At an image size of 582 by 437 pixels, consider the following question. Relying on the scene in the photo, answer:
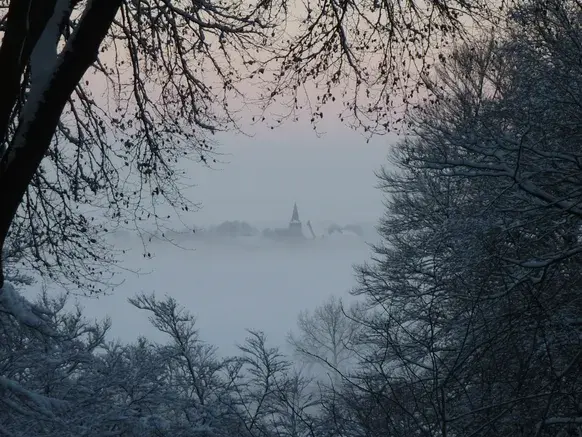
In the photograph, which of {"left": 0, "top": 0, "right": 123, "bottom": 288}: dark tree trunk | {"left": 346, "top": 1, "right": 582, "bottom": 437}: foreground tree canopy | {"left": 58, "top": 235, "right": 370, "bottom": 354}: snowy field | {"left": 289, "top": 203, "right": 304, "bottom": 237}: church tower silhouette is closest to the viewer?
{"left": 0, "top": 0, "right": 123, "bottom": 288}: dark tree trunk

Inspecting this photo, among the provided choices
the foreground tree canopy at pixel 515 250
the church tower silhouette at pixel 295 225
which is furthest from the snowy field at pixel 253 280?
the foreground tree canopy at pixel 515 250

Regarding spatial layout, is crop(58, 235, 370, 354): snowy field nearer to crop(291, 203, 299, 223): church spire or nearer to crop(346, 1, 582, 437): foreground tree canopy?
crop(291, 203, 299, 223): church spire

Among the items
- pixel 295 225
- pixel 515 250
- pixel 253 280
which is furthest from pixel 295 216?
pixel 515 250

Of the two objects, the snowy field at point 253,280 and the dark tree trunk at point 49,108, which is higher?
the snowy field at point 253,280

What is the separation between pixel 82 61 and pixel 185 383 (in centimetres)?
1342

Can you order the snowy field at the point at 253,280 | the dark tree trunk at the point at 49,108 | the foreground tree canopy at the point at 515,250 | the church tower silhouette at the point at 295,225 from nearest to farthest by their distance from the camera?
the dark tree trunk at the point at 49,108
the foreground tree canopy at the point at 515,250
the snowy field at the point at 253,280
the church tower silhouette at the point at 295,225

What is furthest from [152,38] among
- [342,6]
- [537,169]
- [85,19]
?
[537,169]

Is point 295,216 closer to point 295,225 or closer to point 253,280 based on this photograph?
point 295,225

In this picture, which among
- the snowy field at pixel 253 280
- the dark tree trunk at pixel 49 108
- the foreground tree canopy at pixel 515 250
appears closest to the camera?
the dark tree trunk at pixel 49 108

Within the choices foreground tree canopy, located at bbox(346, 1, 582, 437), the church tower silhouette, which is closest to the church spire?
the church tower silhouette

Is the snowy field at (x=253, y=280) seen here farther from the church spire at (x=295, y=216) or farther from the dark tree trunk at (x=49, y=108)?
the dark tree trunk at (x=49, y=108)

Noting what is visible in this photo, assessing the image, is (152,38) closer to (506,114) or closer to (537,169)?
(537,169)

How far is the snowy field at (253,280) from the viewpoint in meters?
65.3

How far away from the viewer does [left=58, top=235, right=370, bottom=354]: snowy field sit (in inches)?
2571
